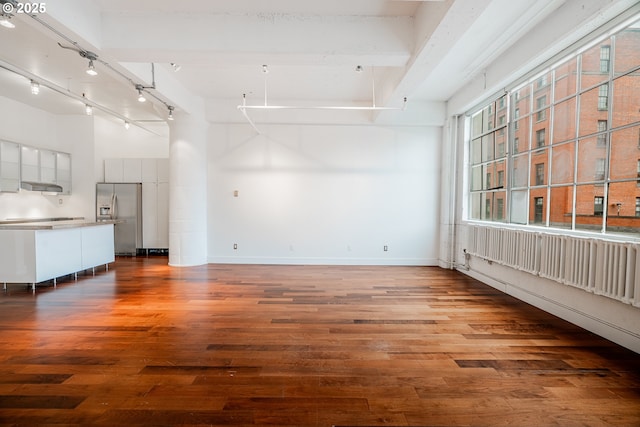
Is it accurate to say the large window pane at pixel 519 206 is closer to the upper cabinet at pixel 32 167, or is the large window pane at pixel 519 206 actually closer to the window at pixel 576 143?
the window at pixel 576 143

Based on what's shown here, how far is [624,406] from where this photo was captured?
1.94 metres

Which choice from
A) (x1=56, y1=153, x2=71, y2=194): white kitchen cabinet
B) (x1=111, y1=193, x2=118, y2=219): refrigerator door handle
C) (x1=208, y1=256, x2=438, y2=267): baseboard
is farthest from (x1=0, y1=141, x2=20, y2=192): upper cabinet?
(x1=208, y1=256, x2=438, y2=267): baseboard

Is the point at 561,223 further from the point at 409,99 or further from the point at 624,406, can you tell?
the point at 409,99

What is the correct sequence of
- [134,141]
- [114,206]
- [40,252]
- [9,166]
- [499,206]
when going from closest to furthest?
[40,252] → [499,206] → [9,166] → [114,206] → [134,141]

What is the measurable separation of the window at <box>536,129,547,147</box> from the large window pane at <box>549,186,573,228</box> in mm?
681

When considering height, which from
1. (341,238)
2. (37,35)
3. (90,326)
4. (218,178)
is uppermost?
(37,35)

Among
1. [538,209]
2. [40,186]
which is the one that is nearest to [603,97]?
[538,209]

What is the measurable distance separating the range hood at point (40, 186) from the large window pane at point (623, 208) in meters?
9.69

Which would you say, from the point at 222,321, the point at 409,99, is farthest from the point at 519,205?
the point at 222,321

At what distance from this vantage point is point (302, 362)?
2436 mm

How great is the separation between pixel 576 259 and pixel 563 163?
1.29 m

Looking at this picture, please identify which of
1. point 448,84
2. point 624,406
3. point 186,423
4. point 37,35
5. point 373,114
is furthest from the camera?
point 373,114

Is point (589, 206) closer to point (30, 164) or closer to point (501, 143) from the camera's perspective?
point (501, 143)

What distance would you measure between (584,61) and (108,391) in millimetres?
5713
